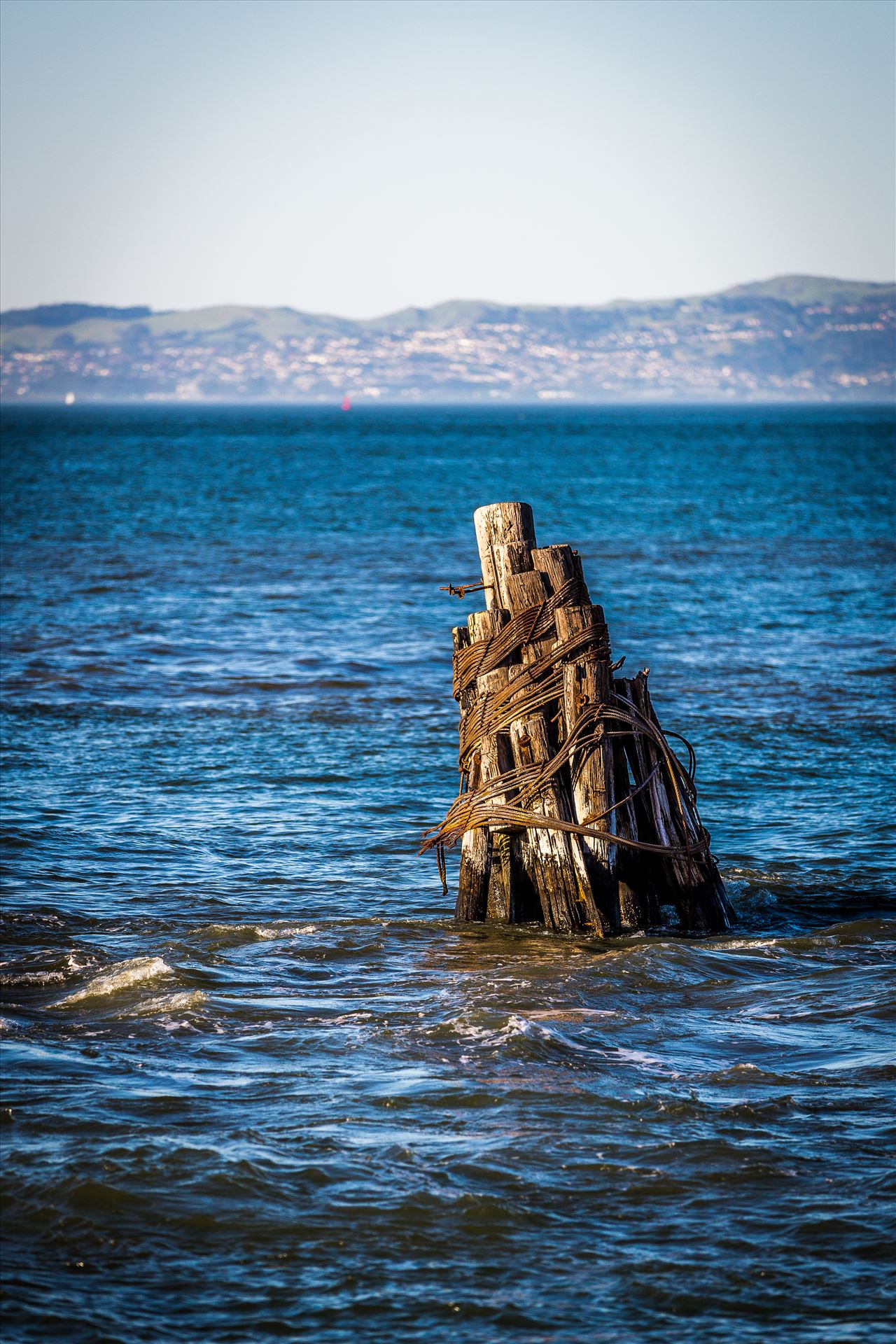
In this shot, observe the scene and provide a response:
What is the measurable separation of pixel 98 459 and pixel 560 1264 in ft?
302

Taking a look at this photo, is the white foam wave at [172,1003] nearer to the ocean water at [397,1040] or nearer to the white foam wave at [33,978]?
the ocean water at [397,1040]

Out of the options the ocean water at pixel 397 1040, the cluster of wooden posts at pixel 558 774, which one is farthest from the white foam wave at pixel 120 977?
the cluster of wooden posts at pixel 558 774

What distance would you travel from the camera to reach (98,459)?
9181 centimetres

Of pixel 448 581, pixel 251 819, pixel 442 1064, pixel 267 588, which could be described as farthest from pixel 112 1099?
pixel 448 581

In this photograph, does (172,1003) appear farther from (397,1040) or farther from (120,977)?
(397,1040)

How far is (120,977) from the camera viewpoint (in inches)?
312

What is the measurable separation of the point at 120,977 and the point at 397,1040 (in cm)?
191

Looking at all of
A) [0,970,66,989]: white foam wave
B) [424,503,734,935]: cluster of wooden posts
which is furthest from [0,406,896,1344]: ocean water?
[424,503,734,935]: cluster of wooden posts

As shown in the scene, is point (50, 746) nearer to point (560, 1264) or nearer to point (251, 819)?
point (251, 819)

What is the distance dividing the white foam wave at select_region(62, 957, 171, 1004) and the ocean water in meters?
0.03

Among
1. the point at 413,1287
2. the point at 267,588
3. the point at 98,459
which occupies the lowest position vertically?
the point at 413,1287

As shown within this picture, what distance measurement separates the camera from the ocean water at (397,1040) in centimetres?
492

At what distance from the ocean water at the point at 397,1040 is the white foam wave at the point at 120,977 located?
0.10 feet

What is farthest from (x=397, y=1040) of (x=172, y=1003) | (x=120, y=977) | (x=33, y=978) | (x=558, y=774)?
(x=33, y=978)
